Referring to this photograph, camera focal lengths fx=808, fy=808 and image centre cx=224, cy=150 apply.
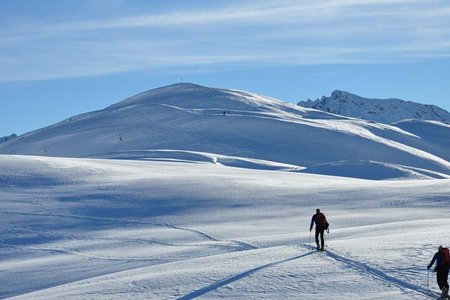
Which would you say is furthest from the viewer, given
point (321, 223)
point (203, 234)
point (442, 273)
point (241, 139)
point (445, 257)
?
point (241, 139)

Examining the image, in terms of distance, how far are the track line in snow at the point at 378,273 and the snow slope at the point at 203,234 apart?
0.14ft

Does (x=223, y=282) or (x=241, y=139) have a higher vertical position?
(x=241, y=139)

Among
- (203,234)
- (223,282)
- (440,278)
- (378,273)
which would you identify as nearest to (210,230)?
(203,234)

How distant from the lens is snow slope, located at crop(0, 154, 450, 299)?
60.8 feet

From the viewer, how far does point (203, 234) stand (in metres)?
31.8

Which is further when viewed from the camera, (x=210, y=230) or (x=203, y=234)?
(x=210, y=230)

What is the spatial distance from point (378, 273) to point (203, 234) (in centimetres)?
1390

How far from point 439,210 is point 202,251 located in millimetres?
13535

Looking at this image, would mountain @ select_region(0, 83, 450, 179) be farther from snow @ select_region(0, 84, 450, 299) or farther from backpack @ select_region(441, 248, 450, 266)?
backpack @ select_region(441, 248, 450, 266)

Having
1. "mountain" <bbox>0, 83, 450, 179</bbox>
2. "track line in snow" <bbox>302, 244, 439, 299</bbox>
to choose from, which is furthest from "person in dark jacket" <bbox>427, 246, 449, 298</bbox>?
"mountain" <bbox>0, 83, 450, 179</bbox>

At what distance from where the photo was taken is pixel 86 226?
117 ft

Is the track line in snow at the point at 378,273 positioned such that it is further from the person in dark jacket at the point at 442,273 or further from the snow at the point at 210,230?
the person in dark jacket at the point at 442,273

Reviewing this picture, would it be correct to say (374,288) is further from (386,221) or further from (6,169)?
(6,169)

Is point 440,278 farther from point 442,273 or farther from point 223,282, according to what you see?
point 223,282
